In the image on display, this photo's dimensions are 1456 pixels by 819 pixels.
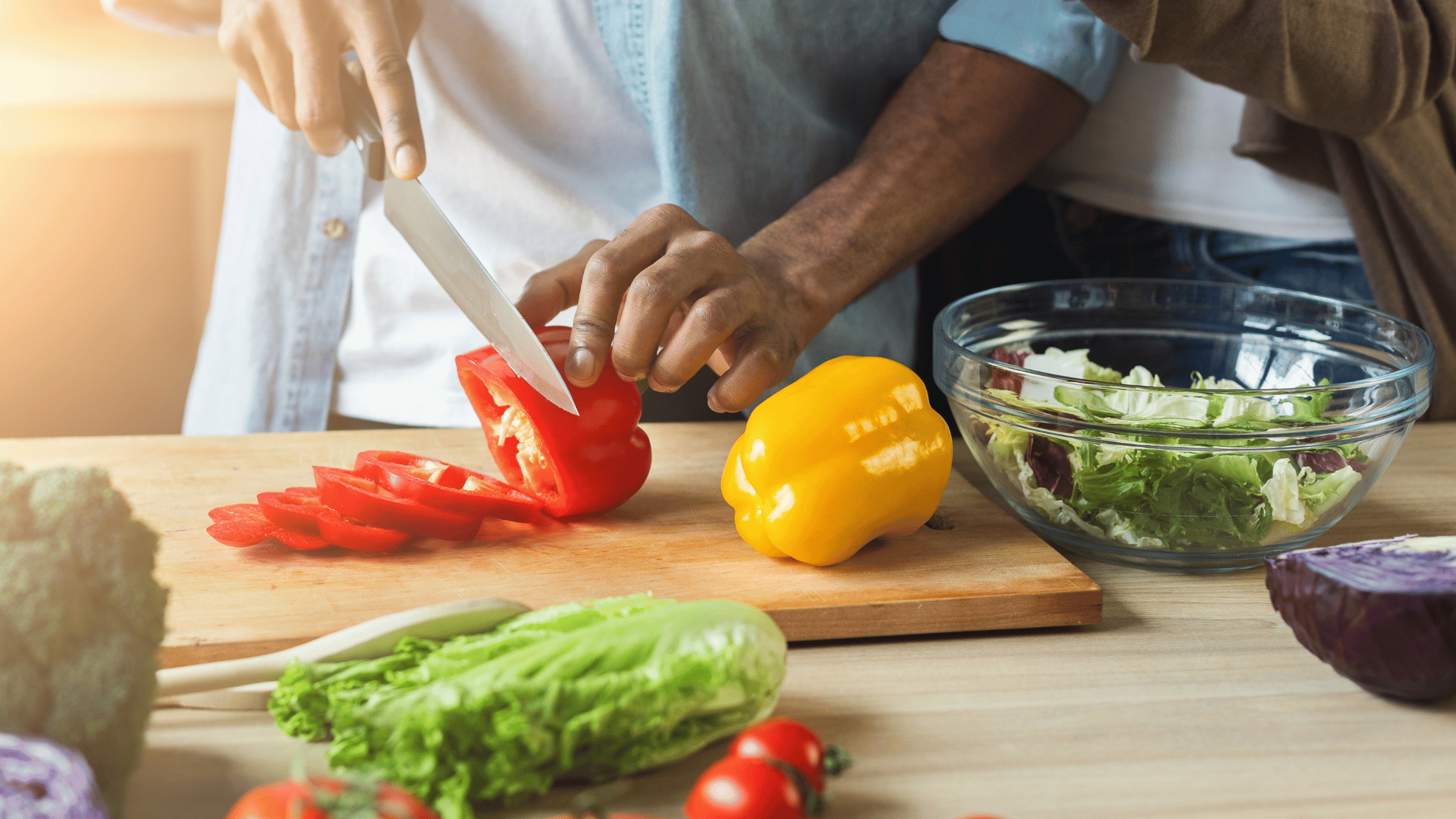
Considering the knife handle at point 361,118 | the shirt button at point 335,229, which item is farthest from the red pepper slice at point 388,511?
the shirt button at point 335,229

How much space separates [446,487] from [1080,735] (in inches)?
27.9

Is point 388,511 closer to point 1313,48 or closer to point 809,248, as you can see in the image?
point 809,248

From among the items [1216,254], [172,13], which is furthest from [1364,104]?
[172,13]

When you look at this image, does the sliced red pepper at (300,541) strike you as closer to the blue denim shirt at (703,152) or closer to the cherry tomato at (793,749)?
the cherry tomato at (793,749)

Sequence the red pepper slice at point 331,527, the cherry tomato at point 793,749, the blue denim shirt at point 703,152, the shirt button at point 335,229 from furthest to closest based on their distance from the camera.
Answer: the shirt button at point 335,229 → the blue denim shirt at point 703,152 → the red pepper slice at point 331,527 → the cherry tomato at point 793,749

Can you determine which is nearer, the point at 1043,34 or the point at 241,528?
the point at 241,528

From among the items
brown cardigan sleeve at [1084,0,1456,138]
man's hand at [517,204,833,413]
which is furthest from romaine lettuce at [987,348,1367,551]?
brown cardigan sleeve at [1084,0,1456,138]

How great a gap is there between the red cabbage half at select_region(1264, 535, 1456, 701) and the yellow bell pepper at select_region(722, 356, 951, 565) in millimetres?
351

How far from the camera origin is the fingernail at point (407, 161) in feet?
3.91

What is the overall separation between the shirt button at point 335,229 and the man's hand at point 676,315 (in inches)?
30.0

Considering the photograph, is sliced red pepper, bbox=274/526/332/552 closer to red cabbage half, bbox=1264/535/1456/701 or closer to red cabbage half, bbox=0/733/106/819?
red cabbage half, bbox=0/733/106/819

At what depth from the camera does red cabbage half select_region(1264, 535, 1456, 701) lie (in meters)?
0.78

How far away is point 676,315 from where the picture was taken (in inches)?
50.0

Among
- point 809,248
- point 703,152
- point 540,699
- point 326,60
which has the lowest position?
point 540,699
